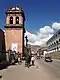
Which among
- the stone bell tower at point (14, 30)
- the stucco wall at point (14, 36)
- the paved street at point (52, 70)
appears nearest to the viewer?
the paved street at point (52, 70)

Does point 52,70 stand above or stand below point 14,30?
below

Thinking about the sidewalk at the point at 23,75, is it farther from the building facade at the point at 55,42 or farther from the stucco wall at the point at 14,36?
the building facade at the point at 55,42

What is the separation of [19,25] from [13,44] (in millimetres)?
7878

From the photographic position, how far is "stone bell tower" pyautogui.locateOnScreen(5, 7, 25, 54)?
302 ft

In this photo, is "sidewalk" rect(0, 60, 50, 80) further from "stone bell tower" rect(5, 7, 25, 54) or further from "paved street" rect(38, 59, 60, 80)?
"stone bell tower" rect(5, 7, 25, 54)

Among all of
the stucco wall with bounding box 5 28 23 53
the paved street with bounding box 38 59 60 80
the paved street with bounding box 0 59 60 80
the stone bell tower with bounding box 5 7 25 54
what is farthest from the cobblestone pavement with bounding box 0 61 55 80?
the stone bell tower with bounding box 5 7 25 54

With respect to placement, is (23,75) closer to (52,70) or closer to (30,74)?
(30,74)

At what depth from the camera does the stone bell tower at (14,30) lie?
91938mm

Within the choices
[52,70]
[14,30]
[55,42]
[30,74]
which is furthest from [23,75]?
[55,42]

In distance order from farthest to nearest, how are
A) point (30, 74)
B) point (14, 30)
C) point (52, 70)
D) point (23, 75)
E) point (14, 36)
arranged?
point (14, 30) → point (14, 36) → point (52, 70) → point (30, 74) → point (23, 75)

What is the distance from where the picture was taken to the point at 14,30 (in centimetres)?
9356

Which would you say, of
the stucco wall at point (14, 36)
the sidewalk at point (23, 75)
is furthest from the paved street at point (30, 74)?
the stucco wall at point (14, 36)

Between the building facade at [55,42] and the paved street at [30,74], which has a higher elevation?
the building facade at [55,42]

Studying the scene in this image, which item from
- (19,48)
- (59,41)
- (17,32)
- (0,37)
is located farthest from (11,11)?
(59,41)
